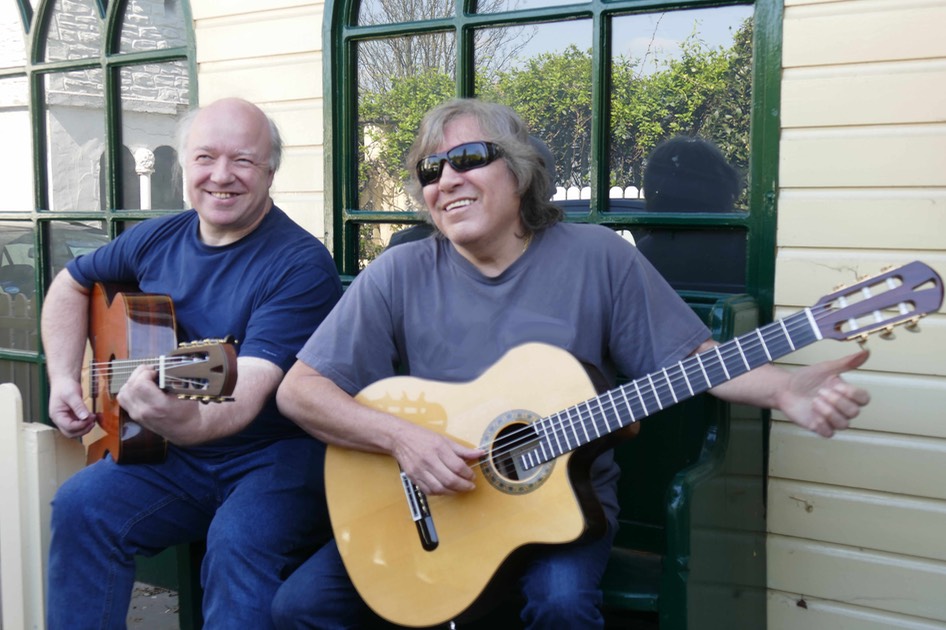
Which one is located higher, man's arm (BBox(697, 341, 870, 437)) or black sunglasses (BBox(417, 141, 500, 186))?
black sunglasses (BBox(417, 141, 500, 186))

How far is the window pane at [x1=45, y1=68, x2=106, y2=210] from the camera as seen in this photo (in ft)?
14.1

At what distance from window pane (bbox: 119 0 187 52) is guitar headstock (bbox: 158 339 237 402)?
2045mm

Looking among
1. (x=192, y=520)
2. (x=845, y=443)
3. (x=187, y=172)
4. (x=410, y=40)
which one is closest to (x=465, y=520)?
(x=192, y=520)

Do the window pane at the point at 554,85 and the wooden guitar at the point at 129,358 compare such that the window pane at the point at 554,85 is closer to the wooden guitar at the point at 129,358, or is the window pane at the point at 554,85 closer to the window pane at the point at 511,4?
the window pane at the point at 511,4

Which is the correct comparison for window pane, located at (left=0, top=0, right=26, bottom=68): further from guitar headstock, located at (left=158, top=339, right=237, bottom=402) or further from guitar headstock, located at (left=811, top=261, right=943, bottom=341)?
guitar headstock, located at (left=811, top=261, right=943, bottom=341)

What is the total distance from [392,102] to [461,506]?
5.62ft

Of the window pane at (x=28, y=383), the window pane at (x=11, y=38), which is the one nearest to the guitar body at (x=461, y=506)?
the window pane at (x=28, y=383)

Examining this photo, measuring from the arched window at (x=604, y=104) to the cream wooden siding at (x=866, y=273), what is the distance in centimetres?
10

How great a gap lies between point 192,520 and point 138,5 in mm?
2320

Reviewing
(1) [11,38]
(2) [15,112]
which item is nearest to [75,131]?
(2) [15,112]

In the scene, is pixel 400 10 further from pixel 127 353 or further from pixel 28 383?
pixel 28 383

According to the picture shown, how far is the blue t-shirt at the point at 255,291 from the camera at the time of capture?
8.67 feet

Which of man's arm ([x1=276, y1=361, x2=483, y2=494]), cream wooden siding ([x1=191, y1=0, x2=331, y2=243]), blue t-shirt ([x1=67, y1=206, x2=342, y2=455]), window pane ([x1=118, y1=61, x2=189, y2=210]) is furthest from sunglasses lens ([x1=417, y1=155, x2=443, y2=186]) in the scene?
window pane ([x1=118, y1=61, x2=189, y2=210])

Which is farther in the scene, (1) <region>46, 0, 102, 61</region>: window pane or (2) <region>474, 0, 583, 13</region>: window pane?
(1) <region>46, 0, 102, 61</region>: window pane
